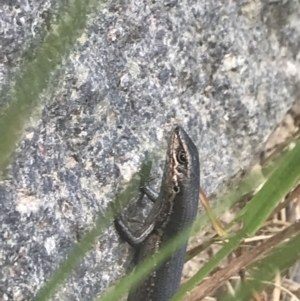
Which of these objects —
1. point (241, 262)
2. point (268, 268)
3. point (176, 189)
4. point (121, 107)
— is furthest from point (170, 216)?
point (268, 268)

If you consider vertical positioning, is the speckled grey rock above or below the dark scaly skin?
above

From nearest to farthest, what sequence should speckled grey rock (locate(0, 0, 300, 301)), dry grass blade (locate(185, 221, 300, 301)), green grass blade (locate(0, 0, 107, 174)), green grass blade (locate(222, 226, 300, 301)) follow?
1. green grass blade (locate(0, 0, 107, 174))
2. green grass blade (locate(222, 226, 300, 301))
3. dry grass blade (locate(185, 221, 300, 301))
4. speckled grey rock (locate(0, 0, 300, 301))

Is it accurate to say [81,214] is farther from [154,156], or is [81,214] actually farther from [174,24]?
[174,24]

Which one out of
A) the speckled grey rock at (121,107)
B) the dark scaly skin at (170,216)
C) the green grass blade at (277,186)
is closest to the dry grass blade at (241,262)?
the green grass blade at (277,186)

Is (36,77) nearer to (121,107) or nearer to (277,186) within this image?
(277,186)

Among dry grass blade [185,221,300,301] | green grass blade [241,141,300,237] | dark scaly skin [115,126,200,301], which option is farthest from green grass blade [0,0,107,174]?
dark scaly skin [115,126,200,301]

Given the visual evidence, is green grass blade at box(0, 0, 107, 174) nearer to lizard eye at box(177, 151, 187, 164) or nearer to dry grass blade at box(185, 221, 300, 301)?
dry grass blade at box(185, 221, 300, 301)

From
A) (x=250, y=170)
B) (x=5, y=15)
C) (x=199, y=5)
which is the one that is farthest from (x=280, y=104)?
(x=5, y=15)
